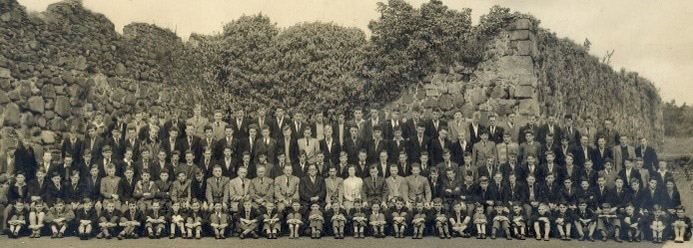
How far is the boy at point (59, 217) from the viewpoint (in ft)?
28.2

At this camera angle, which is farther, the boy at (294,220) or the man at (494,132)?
the man at (494,132)

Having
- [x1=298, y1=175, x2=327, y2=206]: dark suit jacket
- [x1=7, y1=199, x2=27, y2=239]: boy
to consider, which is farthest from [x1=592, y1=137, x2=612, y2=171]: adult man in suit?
[x1=7, y1=199, x2=27, y2=239]: boy

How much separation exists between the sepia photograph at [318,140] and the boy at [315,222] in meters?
0.03

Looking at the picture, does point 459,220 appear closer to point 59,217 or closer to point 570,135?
point 570,135

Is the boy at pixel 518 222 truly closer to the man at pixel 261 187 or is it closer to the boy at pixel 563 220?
the boy at pixel 563 220

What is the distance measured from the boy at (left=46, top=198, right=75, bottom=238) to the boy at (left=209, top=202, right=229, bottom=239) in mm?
1661

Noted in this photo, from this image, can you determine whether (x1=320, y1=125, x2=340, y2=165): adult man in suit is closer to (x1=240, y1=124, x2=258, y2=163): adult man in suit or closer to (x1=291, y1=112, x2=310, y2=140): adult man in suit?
(x1=291, y1=112, x2=310, y2=140): adult man in suit

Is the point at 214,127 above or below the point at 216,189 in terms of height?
above

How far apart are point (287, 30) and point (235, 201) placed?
4900 mm

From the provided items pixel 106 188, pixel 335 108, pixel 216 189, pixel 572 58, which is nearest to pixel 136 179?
pixel 106 188

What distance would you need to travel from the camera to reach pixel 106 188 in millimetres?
9047

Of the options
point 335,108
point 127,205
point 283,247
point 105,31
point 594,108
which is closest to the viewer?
point 283,247

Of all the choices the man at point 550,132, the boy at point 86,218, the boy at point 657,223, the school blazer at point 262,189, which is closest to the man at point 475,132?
the man at point 550,132

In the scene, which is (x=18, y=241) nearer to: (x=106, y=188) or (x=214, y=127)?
(x=106, y=188)
